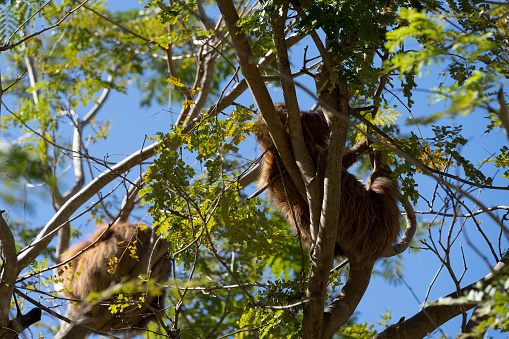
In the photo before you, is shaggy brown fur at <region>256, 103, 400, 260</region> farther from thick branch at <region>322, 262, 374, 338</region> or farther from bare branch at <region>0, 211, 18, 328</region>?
bare branch at <region>0, 211, 18, 328</region>

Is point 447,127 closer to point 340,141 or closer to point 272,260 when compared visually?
point 340,141

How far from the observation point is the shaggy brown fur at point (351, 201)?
170 inches

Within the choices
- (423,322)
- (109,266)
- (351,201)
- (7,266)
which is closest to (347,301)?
(423,322)

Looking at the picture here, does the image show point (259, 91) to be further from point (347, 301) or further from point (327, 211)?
point (347, 301)

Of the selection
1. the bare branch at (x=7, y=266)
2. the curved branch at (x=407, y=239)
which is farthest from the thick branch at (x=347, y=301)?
the bare branch at (x=7, y=266)

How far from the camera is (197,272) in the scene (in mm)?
7285

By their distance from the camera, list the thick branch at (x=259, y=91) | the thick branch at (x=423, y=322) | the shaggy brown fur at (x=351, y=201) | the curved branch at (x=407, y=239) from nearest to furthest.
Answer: the thick branch at (x=259, y=91), the thick branch at (x=423, y=322), the shaggy brown fur at (x=351, y=201), the curved branch at (x=407, y=239)

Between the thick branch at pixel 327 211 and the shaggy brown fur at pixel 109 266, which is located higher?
the shaggy brown fur at pixel 109 266

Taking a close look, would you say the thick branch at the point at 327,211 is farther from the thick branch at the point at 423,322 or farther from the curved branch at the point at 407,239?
the curved branch at the point at 407,239

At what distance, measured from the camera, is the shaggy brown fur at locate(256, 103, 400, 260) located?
432cm

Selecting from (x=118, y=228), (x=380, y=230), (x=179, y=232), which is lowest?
(x=380, y=230)

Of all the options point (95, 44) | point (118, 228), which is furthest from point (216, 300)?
point (95, 44)

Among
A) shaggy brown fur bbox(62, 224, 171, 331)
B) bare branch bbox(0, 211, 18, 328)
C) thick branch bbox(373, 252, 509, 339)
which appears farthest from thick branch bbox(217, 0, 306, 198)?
shaggy brown fur bbox(62, 224, 171, 331)

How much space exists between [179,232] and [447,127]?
1.99m
